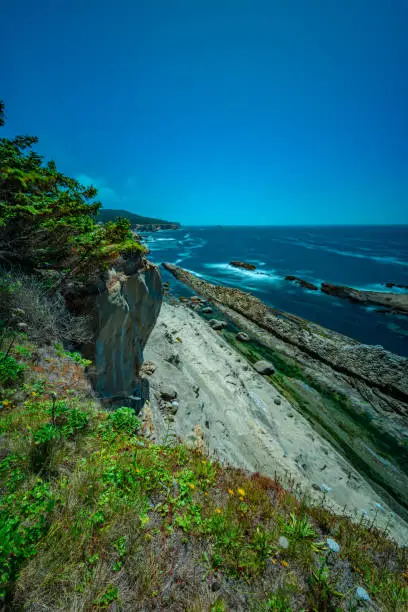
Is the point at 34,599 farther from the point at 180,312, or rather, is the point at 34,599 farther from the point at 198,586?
the point at 180,312

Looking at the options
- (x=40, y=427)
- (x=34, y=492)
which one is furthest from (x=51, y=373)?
(x=34, y=492)

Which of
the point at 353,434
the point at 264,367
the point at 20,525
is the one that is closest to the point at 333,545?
the point at 20,525

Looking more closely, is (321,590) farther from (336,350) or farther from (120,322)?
(336,350)

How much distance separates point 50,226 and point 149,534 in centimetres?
664

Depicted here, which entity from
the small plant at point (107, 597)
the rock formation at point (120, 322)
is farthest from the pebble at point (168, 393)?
the small plant at point (107, 597)

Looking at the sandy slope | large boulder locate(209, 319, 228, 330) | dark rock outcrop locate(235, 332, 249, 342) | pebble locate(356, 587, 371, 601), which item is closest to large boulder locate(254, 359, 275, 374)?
the sandy slope

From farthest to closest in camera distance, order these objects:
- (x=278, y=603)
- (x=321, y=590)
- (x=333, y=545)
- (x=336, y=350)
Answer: (x=336, y=350), (x=333, y=545), (x=321, y=590), (x=278, y=603)

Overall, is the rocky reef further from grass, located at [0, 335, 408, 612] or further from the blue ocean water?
grass, located at [0, 335, 408, 612]

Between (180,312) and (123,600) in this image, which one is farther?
(180,312)

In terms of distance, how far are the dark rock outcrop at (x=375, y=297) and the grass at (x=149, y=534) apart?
36.6 meters

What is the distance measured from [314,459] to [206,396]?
19.3 ft

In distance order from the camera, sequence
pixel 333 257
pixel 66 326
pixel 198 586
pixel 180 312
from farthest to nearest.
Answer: pixel 333 257, pixel 180 312, pixel 66 326, pixel 198 586

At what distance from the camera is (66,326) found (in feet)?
20.8

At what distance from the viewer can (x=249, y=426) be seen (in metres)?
11.4
